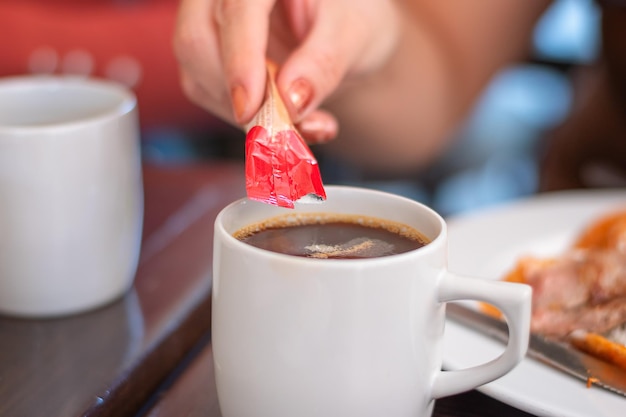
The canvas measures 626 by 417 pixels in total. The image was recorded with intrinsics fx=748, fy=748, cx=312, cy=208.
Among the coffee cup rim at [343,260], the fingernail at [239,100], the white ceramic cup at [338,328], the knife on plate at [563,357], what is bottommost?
the knife on plate at [563,357]

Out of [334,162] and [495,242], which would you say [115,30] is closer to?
[334,162]

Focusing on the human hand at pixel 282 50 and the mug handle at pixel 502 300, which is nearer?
the mug handle at pixel 502 300

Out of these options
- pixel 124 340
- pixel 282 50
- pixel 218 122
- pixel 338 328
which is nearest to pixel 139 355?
pixel 124 340

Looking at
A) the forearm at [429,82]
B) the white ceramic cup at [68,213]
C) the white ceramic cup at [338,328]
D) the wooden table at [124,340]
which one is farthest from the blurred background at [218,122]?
the white ceramic cup at [338,328]

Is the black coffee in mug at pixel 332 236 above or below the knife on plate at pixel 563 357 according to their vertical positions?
above

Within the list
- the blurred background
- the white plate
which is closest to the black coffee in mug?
the white plate

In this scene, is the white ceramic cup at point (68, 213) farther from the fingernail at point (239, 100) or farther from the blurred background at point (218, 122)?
the blurred background at point (218, 122)

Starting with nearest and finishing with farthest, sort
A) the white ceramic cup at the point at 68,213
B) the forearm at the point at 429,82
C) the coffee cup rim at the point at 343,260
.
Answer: the coffee cup rim at the point at 343,260, the white ceramic cup at the point at 68,213, the forearm at the point at 429,82
